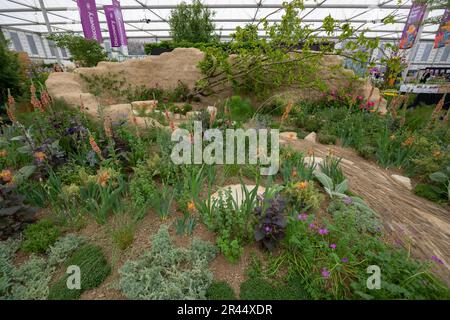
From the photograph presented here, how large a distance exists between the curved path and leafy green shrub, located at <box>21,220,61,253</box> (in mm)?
2828

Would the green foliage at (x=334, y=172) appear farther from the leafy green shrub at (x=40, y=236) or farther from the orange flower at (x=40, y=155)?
the orange flower at (x=40, y=155)

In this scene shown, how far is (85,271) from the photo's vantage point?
5.02 ft

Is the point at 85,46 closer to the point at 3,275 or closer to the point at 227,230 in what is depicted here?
the point at 3,275

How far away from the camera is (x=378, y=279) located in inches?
50.7

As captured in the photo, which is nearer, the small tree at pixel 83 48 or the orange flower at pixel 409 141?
the orange flower at pixel 409 141

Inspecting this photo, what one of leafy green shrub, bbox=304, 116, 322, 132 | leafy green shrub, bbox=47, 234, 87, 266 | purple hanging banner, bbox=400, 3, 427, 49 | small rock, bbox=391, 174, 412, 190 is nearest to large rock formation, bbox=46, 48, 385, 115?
leafy green shrub, bbox=304, 116, 322, 132

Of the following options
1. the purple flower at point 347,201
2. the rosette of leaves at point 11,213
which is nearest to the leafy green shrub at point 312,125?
the purple flower at point 347,201

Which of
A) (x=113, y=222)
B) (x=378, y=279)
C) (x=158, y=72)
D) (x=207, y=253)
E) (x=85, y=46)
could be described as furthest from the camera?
(x=85, y=46)

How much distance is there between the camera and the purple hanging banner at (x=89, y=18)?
10.9m

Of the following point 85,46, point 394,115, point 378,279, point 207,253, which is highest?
point 85,46

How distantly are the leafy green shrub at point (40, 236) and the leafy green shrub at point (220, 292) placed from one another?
1343mm

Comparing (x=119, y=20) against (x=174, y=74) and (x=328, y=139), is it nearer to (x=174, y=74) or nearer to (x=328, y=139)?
(x=174, y=74)
